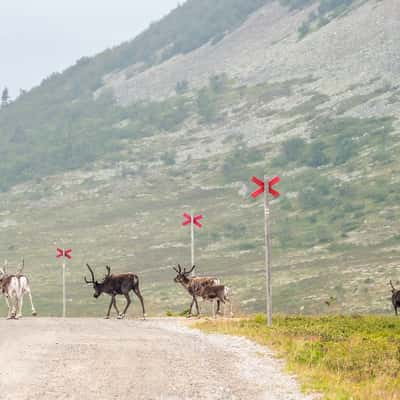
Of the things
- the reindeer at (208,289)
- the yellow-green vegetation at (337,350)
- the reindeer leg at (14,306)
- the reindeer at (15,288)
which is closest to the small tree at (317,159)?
the reindeer at (208,289)

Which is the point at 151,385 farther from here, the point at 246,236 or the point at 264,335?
the point at 246,236

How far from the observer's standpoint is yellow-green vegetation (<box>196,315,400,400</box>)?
20.5m

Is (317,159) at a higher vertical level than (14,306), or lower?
higher

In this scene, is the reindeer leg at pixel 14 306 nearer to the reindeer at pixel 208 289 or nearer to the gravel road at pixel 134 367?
the reindeer at pixel 208 289

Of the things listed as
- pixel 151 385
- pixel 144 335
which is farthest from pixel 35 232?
pixel 151 385

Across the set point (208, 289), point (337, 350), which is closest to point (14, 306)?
point (208, 289)

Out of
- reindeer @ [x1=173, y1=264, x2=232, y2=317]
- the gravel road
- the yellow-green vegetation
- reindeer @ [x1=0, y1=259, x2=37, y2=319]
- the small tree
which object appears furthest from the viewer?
the small tree

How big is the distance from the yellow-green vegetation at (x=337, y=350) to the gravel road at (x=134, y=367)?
23.5 inches

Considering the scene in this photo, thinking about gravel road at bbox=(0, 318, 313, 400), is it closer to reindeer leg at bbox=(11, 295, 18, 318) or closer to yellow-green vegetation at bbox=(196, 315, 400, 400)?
yellow-green vegetation at bbox=(196, 315, 400, 400)

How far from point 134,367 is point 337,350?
227 inches

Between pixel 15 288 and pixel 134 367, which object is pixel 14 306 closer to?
pixel 15 288

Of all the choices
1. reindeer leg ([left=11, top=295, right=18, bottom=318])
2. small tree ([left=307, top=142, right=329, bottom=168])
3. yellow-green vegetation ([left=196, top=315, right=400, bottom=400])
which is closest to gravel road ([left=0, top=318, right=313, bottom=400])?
yellow-green vegetation ([left=196, top=315, right=400, bottom=400])

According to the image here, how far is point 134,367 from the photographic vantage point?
896 inches

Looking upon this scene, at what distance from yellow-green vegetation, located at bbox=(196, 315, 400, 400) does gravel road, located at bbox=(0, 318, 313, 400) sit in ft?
1.96
